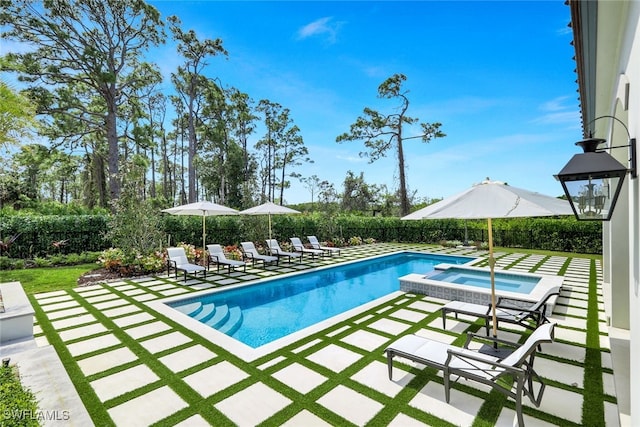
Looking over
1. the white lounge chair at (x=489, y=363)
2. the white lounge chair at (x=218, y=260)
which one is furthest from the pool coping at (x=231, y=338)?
the white lounge chair at (x=489, y=363)

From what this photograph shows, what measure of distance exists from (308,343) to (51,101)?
62.6ft

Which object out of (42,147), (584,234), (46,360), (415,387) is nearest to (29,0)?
(42,147)

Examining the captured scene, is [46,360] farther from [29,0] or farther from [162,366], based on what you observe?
[29,0]

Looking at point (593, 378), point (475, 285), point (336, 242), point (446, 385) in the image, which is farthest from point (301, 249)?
point (593, 378)

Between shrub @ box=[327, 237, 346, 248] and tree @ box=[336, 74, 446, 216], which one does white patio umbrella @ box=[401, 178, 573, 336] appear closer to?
shrub @ box=[327, 237, 346, 248]

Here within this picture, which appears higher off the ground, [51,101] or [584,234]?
[51,101]

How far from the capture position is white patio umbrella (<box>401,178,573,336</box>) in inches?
133

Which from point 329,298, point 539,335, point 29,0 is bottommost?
point 329,298

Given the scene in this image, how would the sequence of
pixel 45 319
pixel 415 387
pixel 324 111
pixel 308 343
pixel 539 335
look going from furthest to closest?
1. pixel 324 111
2. pixel 45 319
3. pixel 308 343
4. pixel 415 387
5. pixel 539 335

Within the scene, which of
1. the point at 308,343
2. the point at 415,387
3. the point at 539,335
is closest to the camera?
the point at 539,335

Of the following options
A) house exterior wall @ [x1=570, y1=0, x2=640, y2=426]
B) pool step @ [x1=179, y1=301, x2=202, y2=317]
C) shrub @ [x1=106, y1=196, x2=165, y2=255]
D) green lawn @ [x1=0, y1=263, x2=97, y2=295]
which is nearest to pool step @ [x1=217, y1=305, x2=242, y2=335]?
pool step @ [x1=179, y1=301, x2=202, y2=317]

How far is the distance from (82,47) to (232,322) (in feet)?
57.5

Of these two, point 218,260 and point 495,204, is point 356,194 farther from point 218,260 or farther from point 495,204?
point 495,204

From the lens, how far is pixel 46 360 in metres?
3.72
